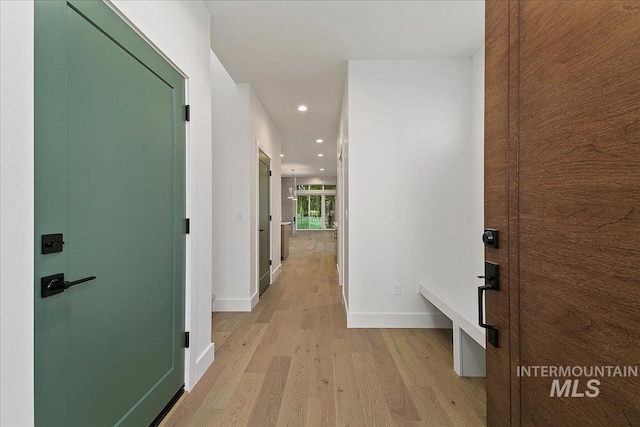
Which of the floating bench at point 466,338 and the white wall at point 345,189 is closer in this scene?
the floating bench at point 466,338

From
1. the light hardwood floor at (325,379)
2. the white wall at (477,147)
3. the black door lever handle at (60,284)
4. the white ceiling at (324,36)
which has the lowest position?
the light hardwood floor at (325,379)

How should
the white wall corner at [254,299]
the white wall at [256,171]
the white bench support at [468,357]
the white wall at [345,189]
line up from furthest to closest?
the white wall at [256,171]
the white wall corner at [254,299]
the white wall at [345,189]
the white bench support at [468,357]

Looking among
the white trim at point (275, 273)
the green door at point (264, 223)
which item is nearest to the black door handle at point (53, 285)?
the green door at point (264, 223)

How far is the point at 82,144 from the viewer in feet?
3.81

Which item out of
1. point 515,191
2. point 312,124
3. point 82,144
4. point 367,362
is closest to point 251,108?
point 312,124

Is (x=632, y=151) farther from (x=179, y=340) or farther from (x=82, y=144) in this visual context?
(x=179, y=340)

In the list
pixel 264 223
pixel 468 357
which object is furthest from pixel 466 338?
pixel 264 223

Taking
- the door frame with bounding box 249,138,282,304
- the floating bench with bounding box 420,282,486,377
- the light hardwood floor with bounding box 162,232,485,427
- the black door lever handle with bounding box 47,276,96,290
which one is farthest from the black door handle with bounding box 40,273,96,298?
the door frame with bounding box 249,138,282,304

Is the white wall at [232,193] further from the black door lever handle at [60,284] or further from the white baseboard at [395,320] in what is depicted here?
the black door lever handle at [60,284]

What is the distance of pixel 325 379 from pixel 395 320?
1224 millimetres

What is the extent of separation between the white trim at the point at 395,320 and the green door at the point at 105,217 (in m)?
1.76

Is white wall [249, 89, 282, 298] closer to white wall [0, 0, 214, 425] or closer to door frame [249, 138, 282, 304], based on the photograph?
door frame [249, 138, 282, 304]

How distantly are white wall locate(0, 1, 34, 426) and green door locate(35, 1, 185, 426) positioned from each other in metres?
0.04

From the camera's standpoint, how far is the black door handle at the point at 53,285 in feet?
3.27
